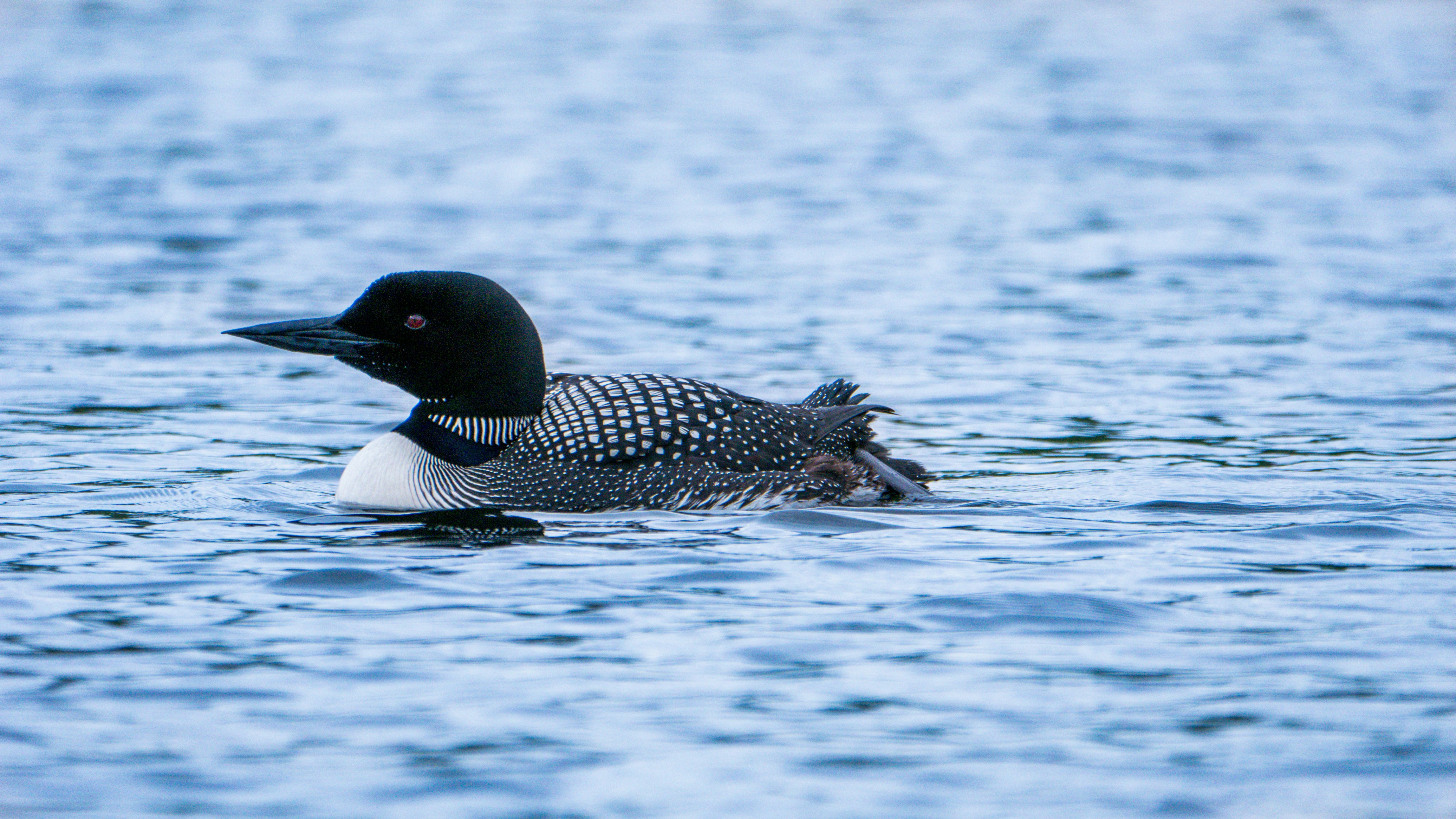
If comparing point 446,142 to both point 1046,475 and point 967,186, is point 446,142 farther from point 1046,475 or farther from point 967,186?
point 1046,475

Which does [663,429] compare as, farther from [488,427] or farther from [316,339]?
[316,339]

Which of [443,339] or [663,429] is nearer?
[663,429]

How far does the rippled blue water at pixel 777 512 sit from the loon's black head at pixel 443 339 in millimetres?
449

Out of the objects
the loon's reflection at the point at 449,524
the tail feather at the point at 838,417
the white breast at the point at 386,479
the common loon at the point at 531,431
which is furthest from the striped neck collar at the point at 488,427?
the tail feather at the point at 838,417

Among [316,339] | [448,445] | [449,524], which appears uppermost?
[316,339]

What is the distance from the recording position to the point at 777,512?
214 inches

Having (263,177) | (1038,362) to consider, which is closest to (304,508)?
(1038,362)

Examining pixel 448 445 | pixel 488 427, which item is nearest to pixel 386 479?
pixel 448 445

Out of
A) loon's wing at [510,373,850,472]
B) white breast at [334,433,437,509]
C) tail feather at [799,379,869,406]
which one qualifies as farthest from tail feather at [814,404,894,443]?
white breast at [334,433,437,509]

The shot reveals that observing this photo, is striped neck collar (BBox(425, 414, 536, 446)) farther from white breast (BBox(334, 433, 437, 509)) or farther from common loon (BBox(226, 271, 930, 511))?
white breast (BBox(334, 433, 437, 509))

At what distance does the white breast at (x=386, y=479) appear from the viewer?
552 cm

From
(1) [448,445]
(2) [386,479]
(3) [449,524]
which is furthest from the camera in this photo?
(1) [448,445]

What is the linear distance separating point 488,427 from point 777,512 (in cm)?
90

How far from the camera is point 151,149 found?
547 inches
